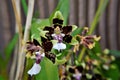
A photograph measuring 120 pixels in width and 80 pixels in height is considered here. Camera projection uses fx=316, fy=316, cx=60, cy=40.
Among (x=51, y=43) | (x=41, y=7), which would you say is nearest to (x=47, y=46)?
(x=51, y=43)

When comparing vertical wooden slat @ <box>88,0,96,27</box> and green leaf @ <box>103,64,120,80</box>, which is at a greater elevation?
vertical wooden slat @ <box>88,0,96,27</box>

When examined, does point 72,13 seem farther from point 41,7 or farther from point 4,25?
point 4,25

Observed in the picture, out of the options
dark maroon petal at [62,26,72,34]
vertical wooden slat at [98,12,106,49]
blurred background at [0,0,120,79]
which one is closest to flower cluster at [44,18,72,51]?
dark maroon petal at [62,26,72,34]

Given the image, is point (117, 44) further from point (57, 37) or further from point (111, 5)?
point (57, 37)

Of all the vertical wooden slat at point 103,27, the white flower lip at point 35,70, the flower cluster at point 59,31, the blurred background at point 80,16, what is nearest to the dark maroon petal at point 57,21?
the flower cluster at point 59,31

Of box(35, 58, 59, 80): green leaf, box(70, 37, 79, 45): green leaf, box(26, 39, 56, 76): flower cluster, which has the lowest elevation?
box(35, 58, 59, 80): green leaf

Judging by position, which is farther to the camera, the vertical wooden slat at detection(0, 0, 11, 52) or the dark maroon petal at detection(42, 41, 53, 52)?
the vertical wooden slat at detection(0, 0, 11, 52)

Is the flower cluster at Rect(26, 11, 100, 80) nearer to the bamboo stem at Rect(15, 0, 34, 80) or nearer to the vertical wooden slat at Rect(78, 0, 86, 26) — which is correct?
the bamboo stem at Rect(15, 0, 34, 80)

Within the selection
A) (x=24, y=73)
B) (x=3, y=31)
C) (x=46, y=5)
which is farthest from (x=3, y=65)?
(x=24, y=73)
